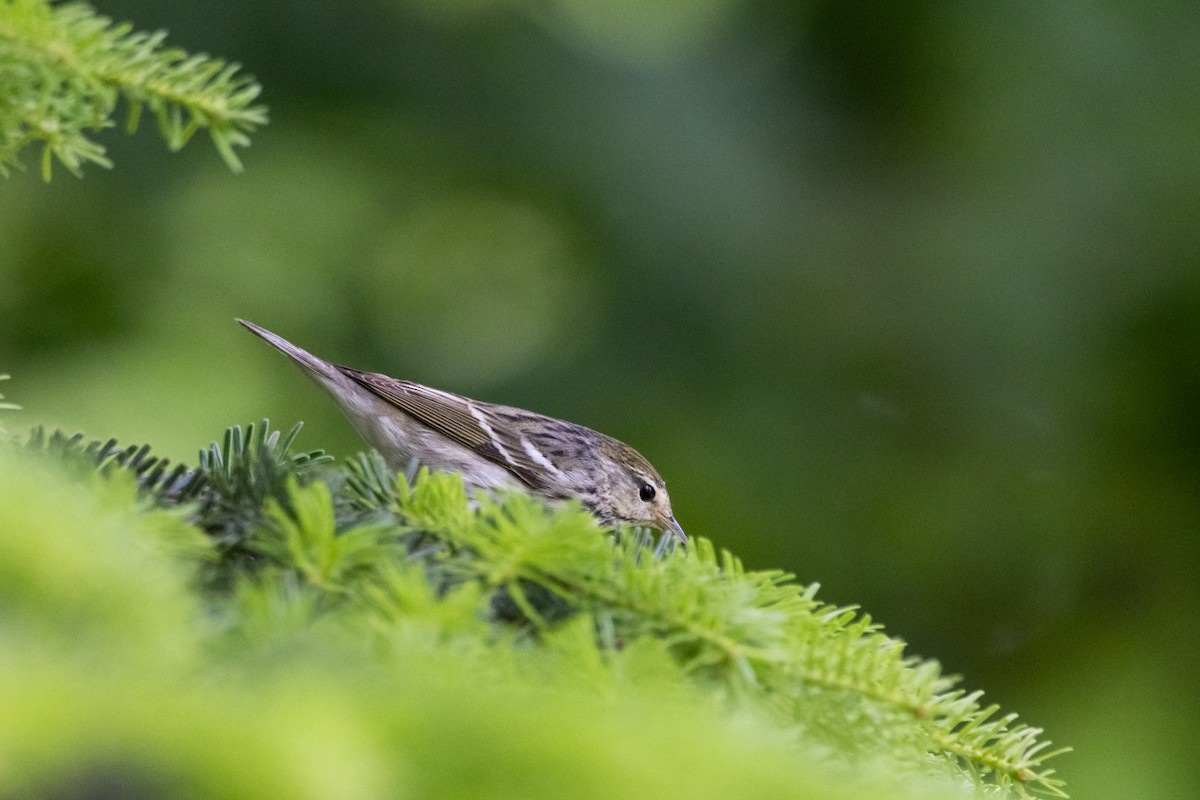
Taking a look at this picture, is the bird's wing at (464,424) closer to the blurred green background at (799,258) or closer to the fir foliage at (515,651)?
the blurred green background at (799,258)

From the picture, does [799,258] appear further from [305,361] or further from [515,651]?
[515,651]

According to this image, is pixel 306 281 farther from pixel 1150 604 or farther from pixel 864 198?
pixel 1150 604

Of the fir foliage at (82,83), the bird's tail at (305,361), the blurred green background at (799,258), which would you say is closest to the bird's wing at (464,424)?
the bird's tail at (305,361)

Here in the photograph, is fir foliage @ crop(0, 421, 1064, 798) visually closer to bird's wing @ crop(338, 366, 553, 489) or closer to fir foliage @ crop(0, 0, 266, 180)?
fir foliage @ crop(0, 0, 266, 180)

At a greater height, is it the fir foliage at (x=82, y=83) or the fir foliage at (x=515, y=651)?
the fir foliage at (x=82, y=83)

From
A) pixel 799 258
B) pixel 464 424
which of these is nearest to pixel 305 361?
pixel 464 424

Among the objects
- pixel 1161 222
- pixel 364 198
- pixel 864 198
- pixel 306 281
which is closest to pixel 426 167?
pixel 364 198
